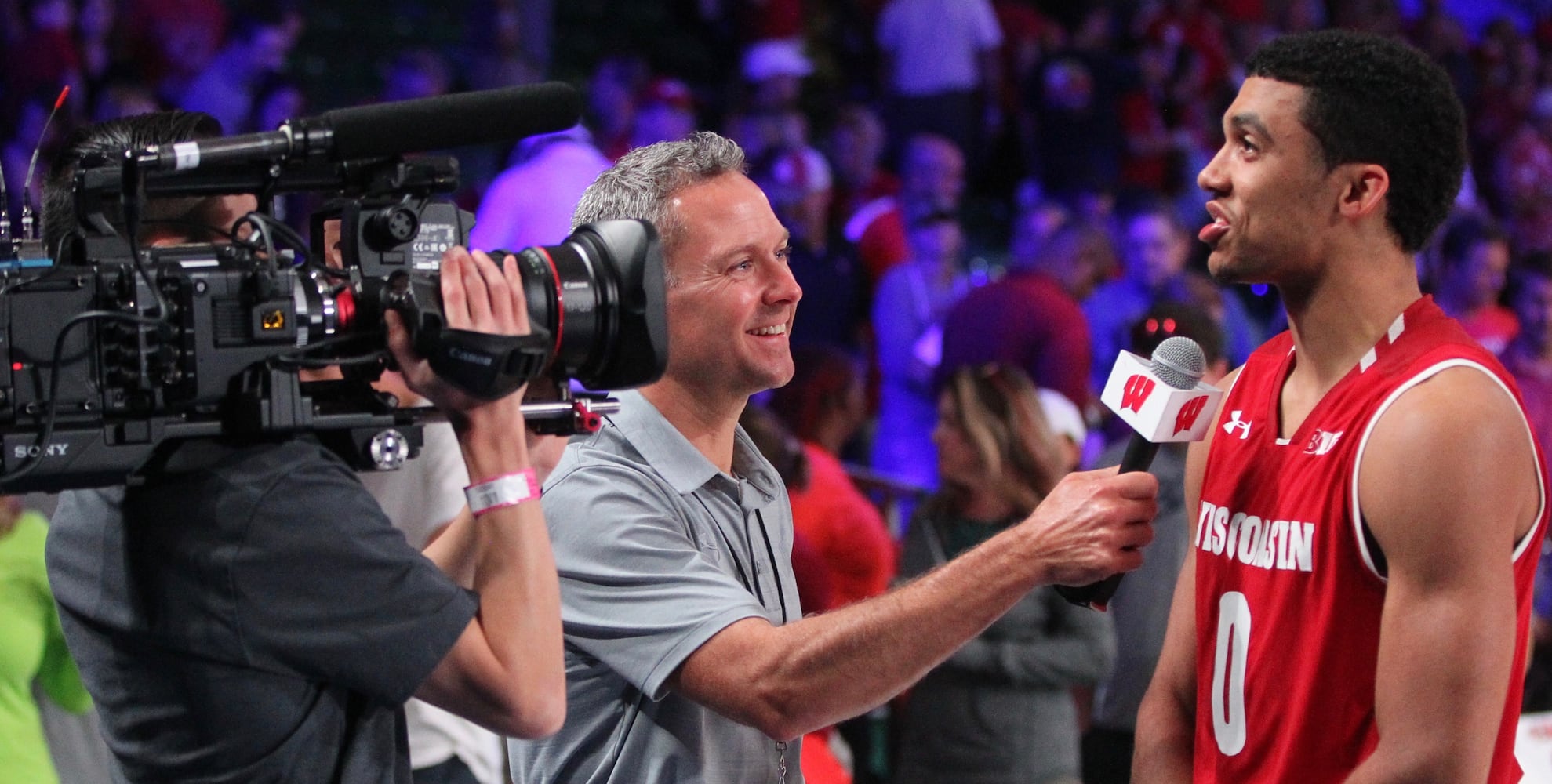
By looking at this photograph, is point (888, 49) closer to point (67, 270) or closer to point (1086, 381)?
point (1086, 381)

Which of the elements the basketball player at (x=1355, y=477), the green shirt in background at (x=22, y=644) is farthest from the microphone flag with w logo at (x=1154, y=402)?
the green shirt in background at (x=22, y=644)

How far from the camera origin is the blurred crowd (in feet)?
15.4

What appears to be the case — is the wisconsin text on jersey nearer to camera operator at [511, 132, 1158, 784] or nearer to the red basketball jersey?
the red basketball jersey

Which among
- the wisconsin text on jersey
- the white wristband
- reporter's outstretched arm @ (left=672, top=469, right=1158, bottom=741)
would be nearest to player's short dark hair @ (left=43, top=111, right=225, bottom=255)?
the white wristband

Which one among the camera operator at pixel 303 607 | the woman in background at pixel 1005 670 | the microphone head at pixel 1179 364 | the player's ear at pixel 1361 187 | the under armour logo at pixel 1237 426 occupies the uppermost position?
the player's ear at pixel 1361 187

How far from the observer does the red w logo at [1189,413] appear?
224 cm

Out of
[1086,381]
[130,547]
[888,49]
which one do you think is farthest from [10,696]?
[888,49]

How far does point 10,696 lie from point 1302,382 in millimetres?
2660

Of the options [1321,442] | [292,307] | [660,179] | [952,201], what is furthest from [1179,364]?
[952,201]

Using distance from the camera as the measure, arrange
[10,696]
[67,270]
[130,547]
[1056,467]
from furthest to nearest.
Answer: [1056,467] → [10,696] → [130,547] → [67,270]

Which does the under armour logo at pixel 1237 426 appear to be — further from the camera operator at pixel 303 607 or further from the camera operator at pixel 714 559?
the camera operator at pixel 303 607

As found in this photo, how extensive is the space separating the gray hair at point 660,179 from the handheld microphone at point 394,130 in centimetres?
53

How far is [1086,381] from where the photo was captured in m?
6.87

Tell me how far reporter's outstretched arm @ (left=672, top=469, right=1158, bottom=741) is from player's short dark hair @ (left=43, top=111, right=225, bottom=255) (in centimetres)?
93
